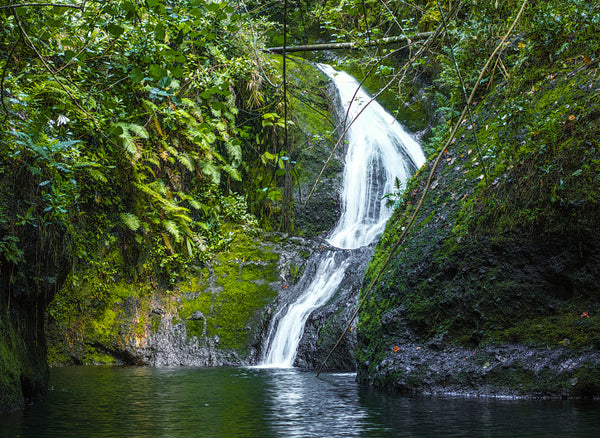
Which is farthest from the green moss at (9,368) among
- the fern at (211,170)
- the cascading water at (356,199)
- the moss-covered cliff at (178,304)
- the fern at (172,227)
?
the fern at (211,170)

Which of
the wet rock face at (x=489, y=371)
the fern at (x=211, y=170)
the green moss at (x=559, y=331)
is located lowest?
the wet rock face at (x=489, y=371)

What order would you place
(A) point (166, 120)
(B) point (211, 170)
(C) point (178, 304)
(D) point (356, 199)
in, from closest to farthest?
(A) point (166, 120), (C) point (178, 304), (B) point (211, 170), (D) point (356, 199)

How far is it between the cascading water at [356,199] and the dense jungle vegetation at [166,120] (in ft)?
9.22

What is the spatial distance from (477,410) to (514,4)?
196 inches

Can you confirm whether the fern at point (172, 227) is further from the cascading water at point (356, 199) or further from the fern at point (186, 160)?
the cascading water at point (356, 199)

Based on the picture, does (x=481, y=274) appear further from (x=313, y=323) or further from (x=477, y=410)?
(x=313, y=323)

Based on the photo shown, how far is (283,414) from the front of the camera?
4.73 m

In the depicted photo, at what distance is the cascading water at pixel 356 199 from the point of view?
34.1ft

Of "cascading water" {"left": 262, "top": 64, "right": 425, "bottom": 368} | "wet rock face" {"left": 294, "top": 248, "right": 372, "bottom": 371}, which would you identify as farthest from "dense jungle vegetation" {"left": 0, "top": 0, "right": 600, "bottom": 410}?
"cascading water" {"left": 262, "top": 64, "right": 425, "bottom": 368}

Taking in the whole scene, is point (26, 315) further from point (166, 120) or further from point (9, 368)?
point (166, 120)

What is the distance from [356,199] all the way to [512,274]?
8927 mm

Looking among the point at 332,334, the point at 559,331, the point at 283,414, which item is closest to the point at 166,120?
the point at 332,334

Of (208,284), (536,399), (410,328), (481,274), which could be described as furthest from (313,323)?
(536,399)

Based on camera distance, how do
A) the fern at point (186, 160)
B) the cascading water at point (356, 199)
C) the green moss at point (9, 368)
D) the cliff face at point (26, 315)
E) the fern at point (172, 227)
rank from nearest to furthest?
the green moss at point (9, 368)
the cliff face at point (26, 315)
the cascading water at point (356, 199)
the fern at point (172, 227)
the fern at point (186, 160)
